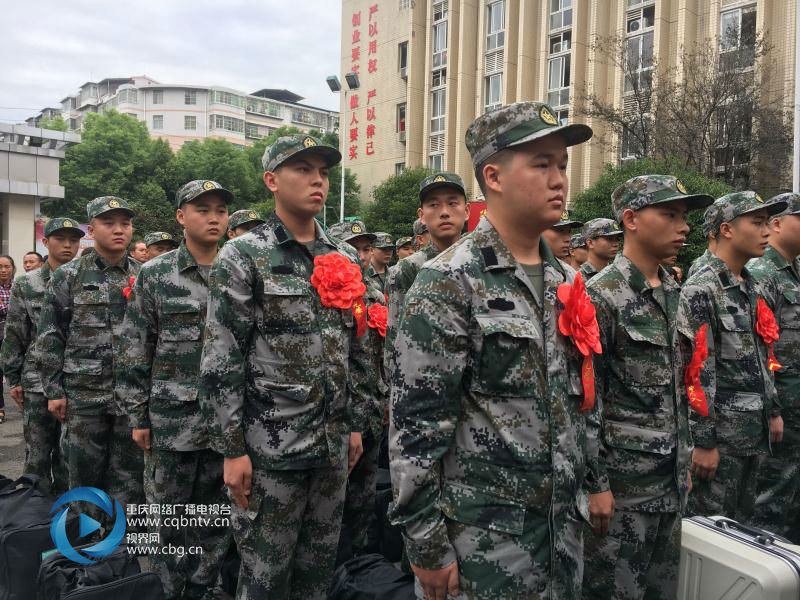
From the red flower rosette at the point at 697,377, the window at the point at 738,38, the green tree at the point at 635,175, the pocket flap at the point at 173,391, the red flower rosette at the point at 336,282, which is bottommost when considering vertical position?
the pocket flap at the point at 173,391

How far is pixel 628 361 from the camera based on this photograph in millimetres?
2838

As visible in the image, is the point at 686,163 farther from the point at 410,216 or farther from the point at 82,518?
the point at 82,518

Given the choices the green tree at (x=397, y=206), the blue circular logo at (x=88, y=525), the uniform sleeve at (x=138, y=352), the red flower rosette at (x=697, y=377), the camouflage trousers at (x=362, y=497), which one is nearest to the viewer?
the red flower rosette at (x=697, y=377)

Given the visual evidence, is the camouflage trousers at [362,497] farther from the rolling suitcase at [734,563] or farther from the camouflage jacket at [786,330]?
the camouflage jacket at [786,330]

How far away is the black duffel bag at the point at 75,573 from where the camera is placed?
3104mm

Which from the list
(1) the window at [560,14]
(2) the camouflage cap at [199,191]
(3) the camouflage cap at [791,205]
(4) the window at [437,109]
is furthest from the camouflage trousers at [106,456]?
(4) the window at [437,109]

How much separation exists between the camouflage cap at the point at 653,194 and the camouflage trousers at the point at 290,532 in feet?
5.72

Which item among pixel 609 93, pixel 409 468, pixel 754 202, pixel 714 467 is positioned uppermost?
pixel 609 93

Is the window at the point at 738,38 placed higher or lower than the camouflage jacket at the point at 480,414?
higher

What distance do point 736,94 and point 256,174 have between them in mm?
31369

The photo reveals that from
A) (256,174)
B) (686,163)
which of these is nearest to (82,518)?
(686,163)

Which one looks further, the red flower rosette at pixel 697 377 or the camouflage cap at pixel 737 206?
the camouflage cap at pixel 737 206

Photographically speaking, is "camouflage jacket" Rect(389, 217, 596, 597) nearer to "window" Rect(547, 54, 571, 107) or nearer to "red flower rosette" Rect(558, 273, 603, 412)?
"red flower rosette" Rect(558, 273, 603, 412)

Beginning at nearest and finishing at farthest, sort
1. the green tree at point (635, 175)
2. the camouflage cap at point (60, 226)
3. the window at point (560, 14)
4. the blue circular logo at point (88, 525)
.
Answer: the blue circular logo at point (88, 525) < the camouflage cap at point (60, 226) < the green tree at point (635, 175) < the window at point (560, 14)
